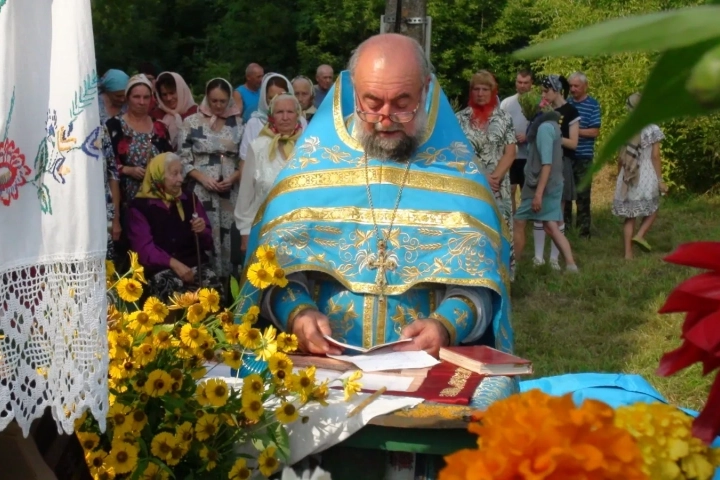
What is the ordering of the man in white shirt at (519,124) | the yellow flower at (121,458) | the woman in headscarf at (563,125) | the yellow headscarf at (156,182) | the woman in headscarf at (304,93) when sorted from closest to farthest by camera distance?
the yellow flower at (121,458) < the yellow headscarf at (156,182) < the woman in headscarf at (304,93) < the woman in headscarf at (563,125) < the man in white shirt at (519,124)

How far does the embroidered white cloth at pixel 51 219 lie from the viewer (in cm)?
144

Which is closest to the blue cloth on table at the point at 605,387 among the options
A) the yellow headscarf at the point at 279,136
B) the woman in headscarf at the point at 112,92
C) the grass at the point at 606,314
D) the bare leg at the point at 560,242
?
the grass at the point at 606,314

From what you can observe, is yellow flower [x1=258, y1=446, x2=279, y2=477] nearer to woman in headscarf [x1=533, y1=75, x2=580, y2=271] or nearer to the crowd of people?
the crowd of people

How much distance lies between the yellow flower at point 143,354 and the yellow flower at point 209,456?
0.21 metres

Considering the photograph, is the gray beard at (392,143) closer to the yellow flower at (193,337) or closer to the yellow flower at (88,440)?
the yellow flower at (193,337)

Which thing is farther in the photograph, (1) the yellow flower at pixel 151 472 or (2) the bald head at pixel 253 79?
(2) the bald head at pixel 253 79

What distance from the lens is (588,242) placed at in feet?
33.4

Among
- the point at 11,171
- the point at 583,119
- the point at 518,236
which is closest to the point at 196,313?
the point at 11,171

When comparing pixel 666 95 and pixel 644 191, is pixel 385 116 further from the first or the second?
pixel 644 191

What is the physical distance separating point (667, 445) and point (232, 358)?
138cm

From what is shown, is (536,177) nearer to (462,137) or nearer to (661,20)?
(462,137)

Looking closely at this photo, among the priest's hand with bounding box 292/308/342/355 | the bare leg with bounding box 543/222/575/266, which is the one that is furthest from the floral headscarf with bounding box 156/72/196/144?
the priest's hand with bounding box 292/308/342/355

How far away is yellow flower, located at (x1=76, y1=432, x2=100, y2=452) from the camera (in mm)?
1924

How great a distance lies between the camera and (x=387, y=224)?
127 inches
